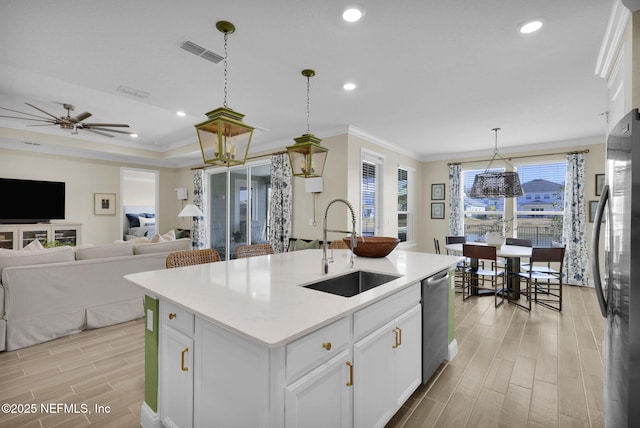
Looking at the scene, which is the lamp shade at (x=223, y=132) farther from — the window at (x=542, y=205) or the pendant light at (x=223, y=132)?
the window at (x=542, y=205)

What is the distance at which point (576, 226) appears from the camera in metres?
5.30

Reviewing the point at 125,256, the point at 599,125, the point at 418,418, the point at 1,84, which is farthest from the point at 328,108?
the point at 599,125

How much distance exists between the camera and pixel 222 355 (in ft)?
4.19

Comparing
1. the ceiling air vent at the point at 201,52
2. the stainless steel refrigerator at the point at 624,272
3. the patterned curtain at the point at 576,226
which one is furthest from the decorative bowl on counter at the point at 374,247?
the patterned curtain at the point at 576,226

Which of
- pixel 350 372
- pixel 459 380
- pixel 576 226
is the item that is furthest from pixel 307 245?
pixel 576 226

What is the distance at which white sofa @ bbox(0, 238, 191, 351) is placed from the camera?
9.34 ft

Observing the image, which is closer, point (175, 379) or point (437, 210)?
point (175, 379)

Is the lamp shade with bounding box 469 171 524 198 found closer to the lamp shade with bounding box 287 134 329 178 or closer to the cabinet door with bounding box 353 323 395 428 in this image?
the lamp shade with bounding box 287 134 329 178

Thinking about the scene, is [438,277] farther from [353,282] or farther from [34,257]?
[34,257]

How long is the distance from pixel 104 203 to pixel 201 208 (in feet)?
6.77

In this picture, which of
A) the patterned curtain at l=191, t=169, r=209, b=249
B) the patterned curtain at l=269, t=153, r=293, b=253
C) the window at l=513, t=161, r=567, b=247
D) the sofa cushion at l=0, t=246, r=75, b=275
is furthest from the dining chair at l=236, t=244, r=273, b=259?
the window at l=513, t=161, r=567, b=247

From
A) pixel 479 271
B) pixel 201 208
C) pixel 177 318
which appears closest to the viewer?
pixel 177 318

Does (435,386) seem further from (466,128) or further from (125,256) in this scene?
(466,128)

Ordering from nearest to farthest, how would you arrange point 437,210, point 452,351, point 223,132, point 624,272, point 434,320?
point 624,272, point 223,132, point 434,320, point 452,351, point 437,210
